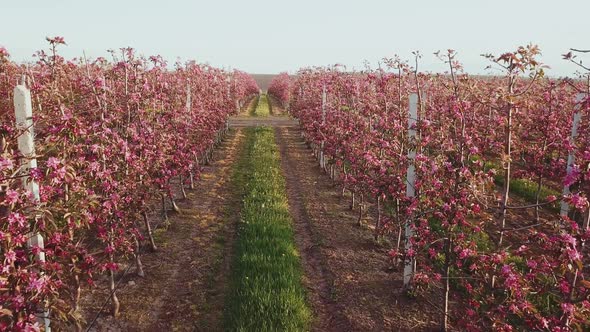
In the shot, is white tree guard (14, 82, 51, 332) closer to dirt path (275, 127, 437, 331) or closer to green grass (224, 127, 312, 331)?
green grass (224, 127, 312, 331)

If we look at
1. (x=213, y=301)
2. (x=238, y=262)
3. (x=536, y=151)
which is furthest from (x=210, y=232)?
(x=536, y=151)

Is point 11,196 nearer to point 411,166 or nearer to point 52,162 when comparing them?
point 52,162

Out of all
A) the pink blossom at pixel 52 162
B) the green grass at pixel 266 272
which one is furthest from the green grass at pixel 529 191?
the pink blossom at pixel 52 162

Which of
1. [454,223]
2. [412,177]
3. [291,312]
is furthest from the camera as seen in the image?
[412,177]

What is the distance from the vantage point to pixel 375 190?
7.43 m

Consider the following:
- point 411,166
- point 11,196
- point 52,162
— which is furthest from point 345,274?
point 11,196

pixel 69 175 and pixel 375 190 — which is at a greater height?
pixel 69 175

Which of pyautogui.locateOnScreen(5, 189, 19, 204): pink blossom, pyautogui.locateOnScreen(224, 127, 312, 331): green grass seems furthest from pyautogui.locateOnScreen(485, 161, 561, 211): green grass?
pyautogui.locateOnScreen(5, 189, 19, 204): pink blossom

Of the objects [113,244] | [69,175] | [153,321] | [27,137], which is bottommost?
[153,321]

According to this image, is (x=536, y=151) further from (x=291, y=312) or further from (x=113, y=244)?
(x=113, y=244)

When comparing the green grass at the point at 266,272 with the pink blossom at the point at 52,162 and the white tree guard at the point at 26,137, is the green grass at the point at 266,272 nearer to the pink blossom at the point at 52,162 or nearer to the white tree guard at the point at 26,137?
the white tree guard at the point at 26,137

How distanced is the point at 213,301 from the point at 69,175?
3620mm

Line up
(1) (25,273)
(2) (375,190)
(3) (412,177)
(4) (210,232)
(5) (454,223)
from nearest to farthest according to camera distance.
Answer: (1) (25,273)
(5) (454,223)
(3) (412,177)
(2) (375,190)
(4) (210,232)

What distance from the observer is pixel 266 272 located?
6.80m
